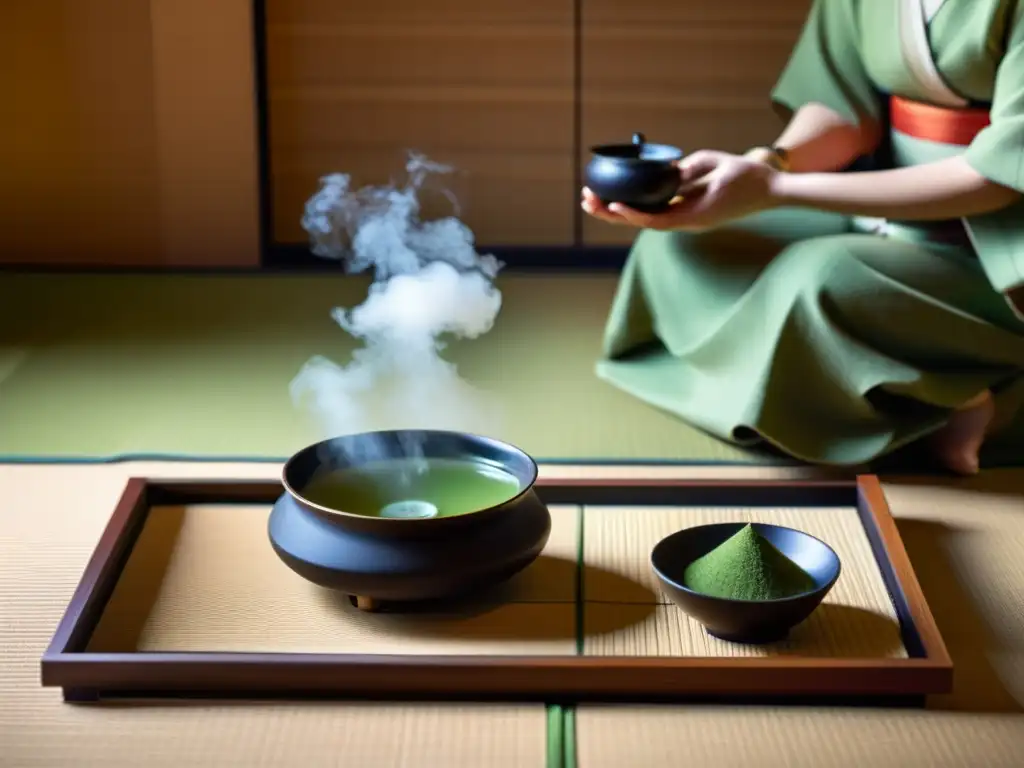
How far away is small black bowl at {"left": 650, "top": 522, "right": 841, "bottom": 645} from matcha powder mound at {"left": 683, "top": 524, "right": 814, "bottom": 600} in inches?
1.4

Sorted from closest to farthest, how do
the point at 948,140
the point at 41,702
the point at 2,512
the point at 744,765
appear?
the point at 744,765 → the point at 41,702 → the point at 2,512 → the point at 948,140

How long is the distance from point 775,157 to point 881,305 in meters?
0.47

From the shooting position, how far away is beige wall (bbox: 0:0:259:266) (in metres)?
3.99

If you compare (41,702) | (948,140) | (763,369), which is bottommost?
(41,702)

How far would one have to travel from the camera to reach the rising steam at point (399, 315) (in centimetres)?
256

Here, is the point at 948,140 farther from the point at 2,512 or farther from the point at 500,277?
the point at 2,512

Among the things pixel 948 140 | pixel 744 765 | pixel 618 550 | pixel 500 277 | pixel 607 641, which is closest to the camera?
pixel 744 765

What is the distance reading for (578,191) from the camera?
4180 millimetres

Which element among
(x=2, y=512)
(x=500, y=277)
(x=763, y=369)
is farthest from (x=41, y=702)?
(x=500, y=277)

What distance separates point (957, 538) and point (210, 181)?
2.61 m

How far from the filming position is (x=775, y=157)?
2.92 meters

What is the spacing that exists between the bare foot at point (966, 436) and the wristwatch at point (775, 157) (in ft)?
2.10

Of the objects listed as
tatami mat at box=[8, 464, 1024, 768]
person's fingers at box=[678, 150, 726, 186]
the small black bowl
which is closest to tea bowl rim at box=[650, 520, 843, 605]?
the small black bowl

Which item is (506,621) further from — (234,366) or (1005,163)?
(234,366)
